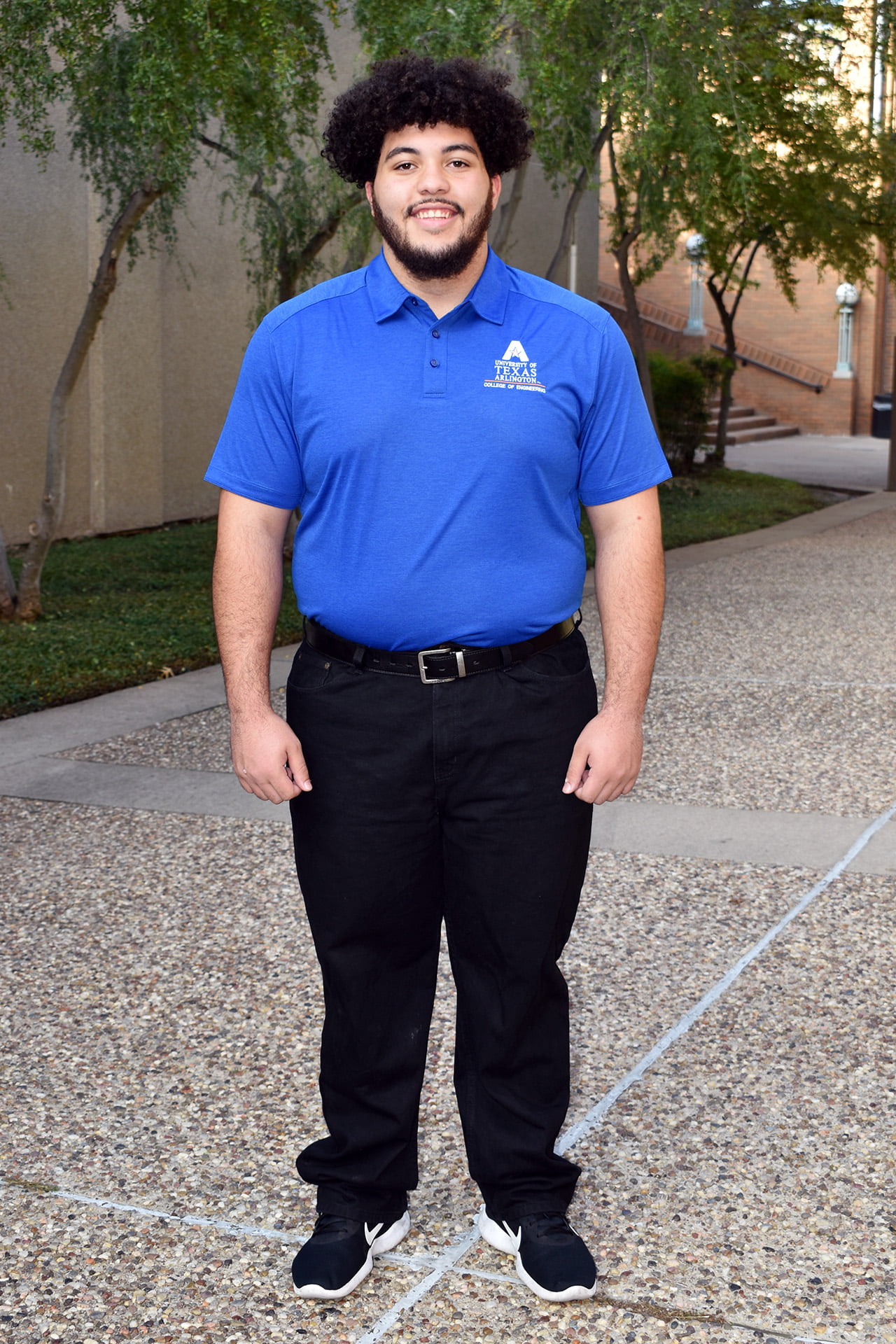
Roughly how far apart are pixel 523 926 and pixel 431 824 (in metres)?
0.24

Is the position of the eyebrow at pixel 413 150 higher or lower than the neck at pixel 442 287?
higher

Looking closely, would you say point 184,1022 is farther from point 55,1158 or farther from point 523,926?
point 523,926

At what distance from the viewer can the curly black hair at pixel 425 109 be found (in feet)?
8.14

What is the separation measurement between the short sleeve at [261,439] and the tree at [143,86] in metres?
5.89

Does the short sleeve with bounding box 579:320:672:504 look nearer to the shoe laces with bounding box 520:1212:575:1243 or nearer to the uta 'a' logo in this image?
the uta 'a' logo

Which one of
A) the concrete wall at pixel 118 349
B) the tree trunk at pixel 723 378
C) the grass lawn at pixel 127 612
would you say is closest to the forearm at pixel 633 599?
the grass lawn at pixel 127 612

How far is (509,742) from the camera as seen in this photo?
2.57 m

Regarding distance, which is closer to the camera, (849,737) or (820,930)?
(820,930)

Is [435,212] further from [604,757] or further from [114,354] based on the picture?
[114,354]

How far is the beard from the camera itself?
247 cm

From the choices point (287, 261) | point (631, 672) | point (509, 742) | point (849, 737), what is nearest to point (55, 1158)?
point (509, 742)

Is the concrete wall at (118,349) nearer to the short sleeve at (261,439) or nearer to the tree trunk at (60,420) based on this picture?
the tree trunk at (60,420)

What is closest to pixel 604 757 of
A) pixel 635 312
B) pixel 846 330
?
pixel 635 312

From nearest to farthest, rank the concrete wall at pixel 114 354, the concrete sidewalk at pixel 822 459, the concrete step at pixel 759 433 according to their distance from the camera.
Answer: the concrete wall at pixel 114 354
the concrete sidewalk at pixel 822 459
the concrete step at pixel 759 433
